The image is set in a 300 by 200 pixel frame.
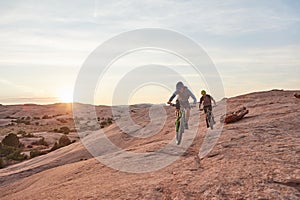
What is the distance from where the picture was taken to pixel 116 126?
29.6 meters

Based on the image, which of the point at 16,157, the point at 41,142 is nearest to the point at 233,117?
the point at 16,157

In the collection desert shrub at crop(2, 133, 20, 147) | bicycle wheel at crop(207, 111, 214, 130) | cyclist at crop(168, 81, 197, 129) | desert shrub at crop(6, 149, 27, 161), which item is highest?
cyclist at crop(168, 81, 197, 129)

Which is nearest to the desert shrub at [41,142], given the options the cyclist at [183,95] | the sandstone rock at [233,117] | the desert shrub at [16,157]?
the desert shrub at [16,157]

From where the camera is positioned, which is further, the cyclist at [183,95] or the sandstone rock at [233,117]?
the sandstone rock at [233,117]

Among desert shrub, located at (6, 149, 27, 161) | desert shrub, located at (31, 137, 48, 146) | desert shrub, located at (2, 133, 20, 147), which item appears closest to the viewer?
desert shrub, located at (6, 149, 27, 161)

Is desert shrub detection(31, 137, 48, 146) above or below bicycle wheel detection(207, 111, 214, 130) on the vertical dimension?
below

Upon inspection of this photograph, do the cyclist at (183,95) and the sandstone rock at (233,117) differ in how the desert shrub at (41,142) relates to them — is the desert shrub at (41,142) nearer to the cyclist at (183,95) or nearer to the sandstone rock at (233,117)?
the sandstone rock at (233,117)

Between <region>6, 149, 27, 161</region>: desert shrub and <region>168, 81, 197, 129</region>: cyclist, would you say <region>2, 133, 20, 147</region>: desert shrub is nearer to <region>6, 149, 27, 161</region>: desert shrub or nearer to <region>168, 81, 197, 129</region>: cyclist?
<region>6, 149, 27, 161</region>: desert shrub

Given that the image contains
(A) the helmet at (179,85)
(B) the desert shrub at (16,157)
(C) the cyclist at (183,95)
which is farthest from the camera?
(B) the desert shrub at (16,157)

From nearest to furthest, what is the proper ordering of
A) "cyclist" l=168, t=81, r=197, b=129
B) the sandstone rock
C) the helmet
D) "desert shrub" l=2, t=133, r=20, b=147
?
1. the helmet
2. "cyclist" l=168, t=81, r=197, b=129
3. the sandstone rock
4. "desert shrub" l=2, t=133, r=20, b=147

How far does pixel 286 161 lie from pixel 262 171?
138cm

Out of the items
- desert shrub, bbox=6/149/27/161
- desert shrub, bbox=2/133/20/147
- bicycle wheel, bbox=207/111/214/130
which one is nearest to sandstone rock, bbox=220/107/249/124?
bicycle wheel, bbox=207/111/214/130

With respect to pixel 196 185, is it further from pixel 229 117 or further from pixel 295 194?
pixel 229 117

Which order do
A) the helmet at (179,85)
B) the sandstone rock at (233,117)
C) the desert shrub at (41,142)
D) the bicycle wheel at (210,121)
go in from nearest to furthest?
the helmet at (179,85), the bicycle wheel at (210,121), the sandstone rock at (233,117), the desert shrub at (41,142)
